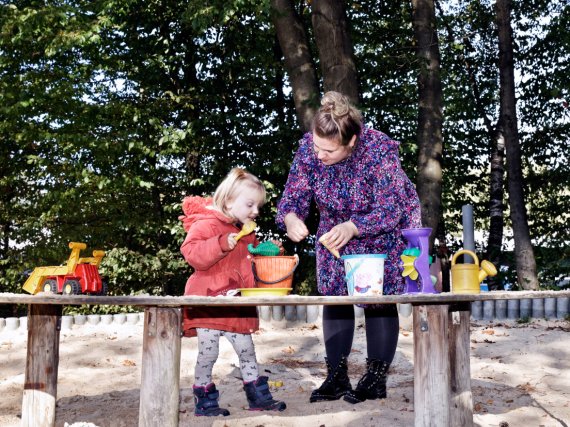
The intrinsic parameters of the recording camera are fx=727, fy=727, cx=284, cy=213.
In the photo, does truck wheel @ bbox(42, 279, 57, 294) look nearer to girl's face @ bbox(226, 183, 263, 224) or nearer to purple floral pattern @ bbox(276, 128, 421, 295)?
girl's face @ bbox(226, 183, 263, 224)

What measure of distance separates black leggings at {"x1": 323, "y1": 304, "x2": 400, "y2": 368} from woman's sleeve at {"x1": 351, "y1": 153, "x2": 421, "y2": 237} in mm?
517

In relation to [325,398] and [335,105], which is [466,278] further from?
[325,398]

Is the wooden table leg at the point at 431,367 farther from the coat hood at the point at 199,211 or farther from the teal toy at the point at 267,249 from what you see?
the coat hood at the point at 199,211

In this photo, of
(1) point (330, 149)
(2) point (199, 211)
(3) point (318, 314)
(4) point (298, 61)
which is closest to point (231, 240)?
(2) point (199, 211)

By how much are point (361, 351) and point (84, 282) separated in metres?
4.01

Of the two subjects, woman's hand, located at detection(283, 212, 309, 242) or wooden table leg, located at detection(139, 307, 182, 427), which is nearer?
wooden table leg, located at detection(139, 307, 182, 427)

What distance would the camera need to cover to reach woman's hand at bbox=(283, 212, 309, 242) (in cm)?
348

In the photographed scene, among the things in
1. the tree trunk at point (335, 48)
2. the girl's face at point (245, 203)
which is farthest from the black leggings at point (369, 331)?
the tree trunk at point (335, 48)

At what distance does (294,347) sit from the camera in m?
7.20

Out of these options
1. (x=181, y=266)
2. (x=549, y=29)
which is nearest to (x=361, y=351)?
(x=181, y=266)

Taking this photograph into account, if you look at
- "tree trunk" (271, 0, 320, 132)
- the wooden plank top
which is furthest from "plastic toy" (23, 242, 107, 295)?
"tree trunk" (271, 0, 320, 132)

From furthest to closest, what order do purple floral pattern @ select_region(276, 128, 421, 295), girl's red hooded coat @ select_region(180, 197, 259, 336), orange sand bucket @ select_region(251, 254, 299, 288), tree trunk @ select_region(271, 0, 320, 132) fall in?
tree trunk @ select_region(271, 0, 320, 132) → girl's red hooded coat @ select_region(180, 197, 259, 336) → purple floral pattern @ select_region(276, 128, 421, 295) → orange sand bucket @ select_region(251, 254, 299, 288)

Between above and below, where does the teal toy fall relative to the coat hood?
below

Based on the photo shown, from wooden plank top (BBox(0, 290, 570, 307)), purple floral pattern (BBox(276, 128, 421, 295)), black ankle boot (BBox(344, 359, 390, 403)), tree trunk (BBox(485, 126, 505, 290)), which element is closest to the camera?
wooden plank top (BBox(0, 290, 570, 307))
